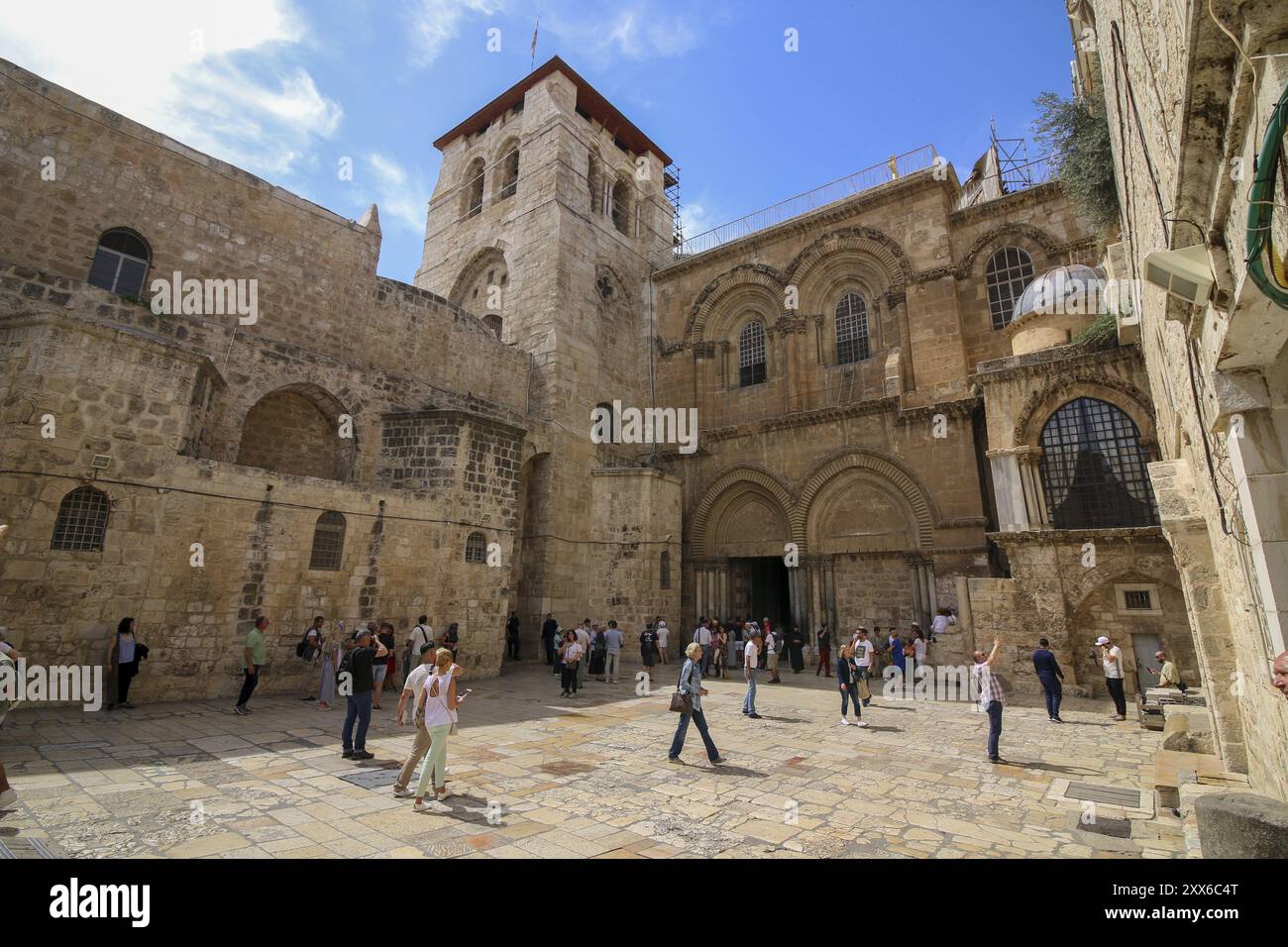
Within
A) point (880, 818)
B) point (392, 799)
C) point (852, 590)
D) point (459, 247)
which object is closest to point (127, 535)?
point (392, 799)

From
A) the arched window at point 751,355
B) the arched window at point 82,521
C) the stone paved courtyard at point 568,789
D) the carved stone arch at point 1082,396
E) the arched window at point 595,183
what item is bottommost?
the stone paved courtyard at point 568,789

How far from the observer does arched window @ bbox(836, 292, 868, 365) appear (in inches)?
724

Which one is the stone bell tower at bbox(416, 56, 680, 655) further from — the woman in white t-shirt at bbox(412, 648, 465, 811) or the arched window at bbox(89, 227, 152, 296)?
the woman in white t-shirt at bbox(412, 648, 465, 811)

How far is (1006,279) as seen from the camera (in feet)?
53.9

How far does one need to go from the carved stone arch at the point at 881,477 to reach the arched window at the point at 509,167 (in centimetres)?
1607

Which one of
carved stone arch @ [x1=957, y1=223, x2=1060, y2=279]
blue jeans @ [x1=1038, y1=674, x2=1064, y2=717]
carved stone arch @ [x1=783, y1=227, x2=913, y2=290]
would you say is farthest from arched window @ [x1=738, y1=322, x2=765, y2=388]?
blue jeans @ [x1=1038, y1=674, x2=1064, y2=717]

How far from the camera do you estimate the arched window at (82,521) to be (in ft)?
27.1

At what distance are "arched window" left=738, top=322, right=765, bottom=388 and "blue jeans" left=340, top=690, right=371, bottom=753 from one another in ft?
52.7

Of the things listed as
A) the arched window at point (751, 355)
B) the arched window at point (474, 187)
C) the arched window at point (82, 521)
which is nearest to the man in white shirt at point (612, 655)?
the arched window at point (82, 521)

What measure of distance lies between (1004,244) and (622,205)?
1401 cm

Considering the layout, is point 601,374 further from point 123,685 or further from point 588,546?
point 123,685


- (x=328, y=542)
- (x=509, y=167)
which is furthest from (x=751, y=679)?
(x=509, y=167)

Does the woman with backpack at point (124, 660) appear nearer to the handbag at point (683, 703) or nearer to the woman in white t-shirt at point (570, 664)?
the woman in white t-shirt at point (570, 664)
